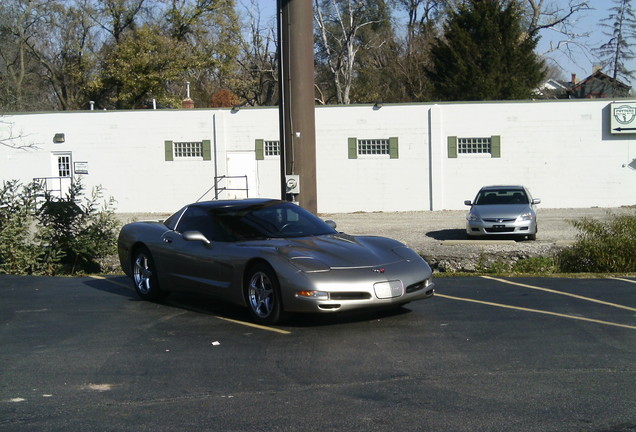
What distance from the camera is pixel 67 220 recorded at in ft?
46.9

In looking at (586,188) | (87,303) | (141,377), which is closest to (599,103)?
(586,188)

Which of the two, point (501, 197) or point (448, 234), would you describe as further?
point (448, 234)

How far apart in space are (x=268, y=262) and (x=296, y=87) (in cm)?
657

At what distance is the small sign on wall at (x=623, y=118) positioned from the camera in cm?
2933

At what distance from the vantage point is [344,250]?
25.9ft

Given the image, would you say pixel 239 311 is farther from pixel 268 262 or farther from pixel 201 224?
pixel 268 262

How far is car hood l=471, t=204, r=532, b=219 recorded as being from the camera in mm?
18484

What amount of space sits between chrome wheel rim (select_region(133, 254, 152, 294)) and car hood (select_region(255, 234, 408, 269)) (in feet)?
7.09

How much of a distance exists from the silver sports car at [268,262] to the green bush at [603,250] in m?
5.47

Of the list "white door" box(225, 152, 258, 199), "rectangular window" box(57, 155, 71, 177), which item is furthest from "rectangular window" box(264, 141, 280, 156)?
"rectangular window" box(57, 155, 71, 177)

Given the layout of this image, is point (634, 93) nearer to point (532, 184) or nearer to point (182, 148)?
point (532, 184)

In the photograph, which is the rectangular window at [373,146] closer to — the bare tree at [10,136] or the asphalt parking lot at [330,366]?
the bare tree at [10,136]

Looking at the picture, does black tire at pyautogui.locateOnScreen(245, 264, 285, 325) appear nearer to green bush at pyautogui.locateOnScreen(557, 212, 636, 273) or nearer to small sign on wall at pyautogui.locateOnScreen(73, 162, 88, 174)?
green bush at pyautogui.locateOnScreen(557, 212, 636, 273)

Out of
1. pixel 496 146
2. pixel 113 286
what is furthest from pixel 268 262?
pixel 496 146
